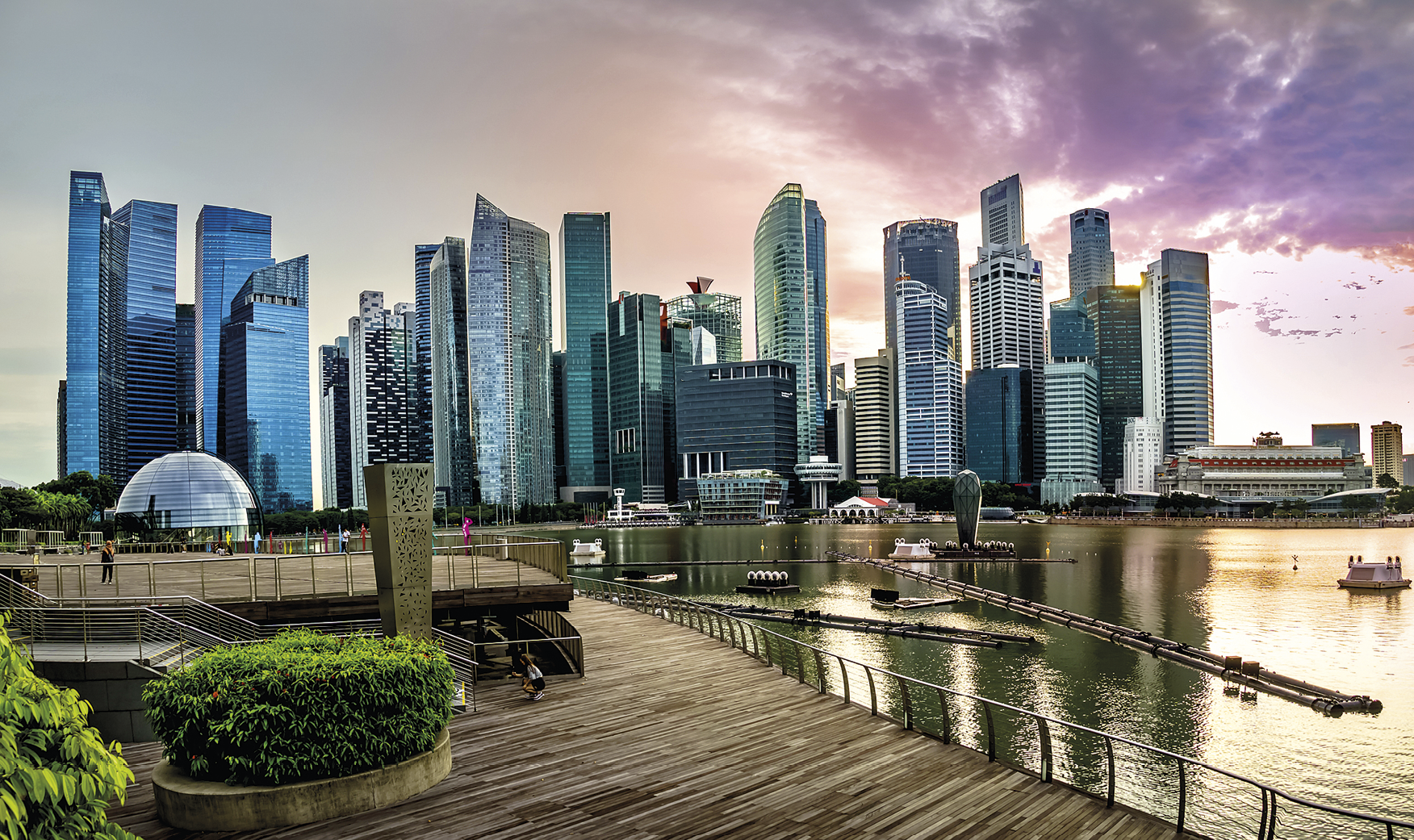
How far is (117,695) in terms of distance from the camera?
14.8 meters

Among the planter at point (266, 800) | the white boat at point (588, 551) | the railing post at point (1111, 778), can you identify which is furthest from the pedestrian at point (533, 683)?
the white boat at point (588, 551)

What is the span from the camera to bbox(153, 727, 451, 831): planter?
34.7ft

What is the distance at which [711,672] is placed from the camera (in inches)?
785

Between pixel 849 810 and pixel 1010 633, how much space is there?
41312mm

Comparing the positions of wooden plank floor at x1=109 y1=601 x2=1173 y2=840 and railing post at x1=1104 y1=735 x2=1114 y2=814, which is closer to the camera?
wooden plank floor at x1=109 y1=601 x2=1173 y2=840

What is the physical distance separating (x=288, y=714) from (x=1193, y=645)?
4890 cm

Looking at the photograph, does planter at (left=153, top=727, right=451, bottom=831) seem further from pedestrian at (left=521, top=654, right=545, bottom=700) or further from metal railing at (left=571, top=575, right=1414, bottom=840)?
metal railing at (left=571, top=575, right=1414, bottom=840)

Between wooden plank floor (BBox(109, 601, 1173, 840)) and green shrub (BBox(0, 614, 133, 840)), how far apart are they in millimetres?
5961

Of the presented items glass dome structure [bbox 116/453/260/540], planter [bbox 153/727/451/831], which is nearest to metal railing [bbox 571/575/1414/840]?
planter [bbox 153/727/451/831]

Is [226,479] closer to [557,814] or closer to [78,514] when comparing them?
[78,514]

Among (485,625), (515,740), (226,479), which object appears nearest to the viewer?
(515,740)

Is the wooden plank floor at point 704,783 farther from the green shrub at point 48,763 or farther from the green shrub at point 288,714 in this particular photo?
the green shrub at point 48,763

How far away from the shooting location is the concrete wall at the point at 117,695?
14.7m

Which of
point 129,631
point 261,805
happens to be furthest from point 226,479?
point 261,805
